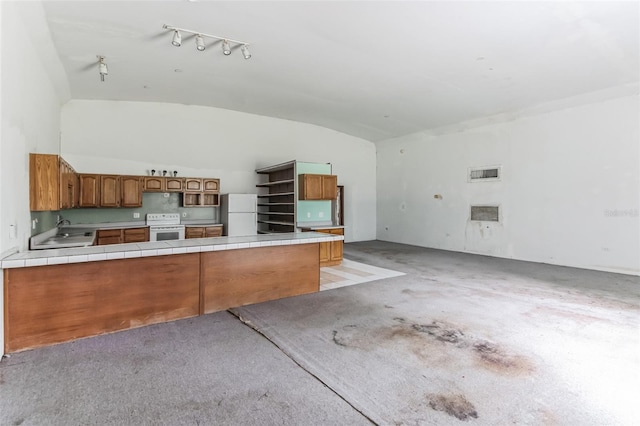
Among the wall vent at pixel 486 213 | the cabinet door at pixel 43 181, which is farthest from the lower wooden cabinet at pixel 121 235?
the wall vent at pixel 486 213

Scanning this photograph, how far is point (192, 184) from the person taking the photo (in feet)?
23.5

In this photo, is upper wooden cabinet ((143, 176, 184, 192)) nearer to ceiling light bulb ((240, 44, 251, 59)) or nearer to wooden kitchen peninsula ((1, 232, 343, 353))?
ceiling light bulb ((240, 44, 251, 59))

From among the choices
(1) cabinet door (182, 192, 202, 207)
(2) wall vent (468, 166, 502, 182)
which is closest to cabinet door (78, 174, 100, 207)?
(1) cabinet door (182, 192, 202, 207)

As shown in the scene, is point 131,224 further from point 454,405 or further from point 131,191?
point 454,405

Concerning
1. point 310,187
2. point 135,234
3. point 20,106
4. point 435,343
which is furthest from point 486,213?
point 20,106

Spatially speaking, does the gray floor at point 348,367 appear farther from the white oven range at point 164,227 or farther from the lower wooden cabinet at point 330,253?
the white oven range at point 164,227

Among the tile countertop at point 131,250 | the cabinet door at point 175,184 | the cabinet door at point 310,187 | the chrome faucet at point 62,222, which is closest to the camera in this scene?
the tile countertop at point 131,250

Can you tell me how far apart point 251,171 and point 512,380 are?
7.20 m

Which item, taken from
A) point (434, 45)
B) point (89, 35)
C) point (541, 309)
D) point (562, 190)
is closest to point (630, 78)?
point (562, 190)

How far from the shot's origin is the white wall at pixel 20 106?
274 cm

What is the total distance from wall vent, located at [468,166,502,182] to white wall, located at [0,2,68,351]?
818 centimetres

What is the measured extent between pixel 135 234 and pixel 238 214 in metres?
2.06

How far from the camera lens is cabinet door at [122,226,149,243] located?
6.20m

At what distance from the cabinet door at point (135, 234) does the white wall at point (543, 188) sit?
6885 mm
